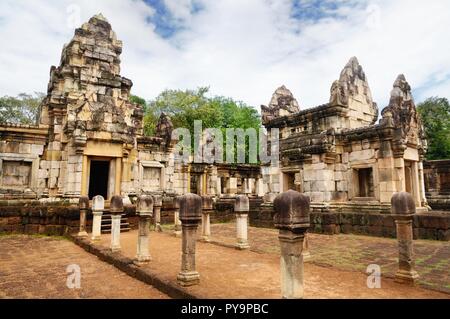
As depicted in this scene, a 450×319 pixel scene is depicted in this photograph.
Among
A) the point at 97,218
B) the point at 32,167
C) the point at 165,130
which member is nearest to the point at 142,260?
the point at 97,218

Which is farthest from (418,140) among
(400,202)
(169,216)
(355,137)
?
(169,216)

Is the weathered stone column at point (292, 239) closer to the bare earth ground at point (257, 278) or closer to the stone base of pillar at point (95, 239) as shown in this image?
the bare earth ground at point (257, 278)

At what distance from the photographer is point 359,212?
1091 cm

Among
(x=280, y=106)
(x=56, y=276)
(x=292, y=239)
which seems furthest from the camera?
(x=280, y=106)

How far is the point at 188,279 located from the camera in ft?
15.3

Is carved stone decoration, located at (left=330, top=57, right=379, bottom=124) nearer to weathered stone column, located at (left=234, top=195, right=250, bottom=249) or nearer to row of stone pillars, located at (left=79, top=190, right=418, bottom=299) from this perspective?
weathered stone column, located at (left=234, top=195, right=250, bottom=249)

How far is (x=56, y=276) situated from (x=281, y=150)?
9.57m

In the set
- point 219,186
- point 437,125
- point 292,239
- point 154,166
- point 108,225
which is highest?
point 437,125

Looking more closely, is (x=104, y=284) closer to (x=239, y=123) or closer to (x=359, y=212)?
(x=359, y=212)

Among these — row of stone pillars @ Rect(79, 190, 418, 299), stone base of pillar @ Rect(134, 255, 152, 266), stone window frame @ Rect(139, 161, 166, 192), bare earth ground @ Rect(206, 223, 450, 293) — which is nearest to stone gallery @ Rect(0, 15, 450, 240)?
stone window frame @ Rect(139, 161, 166, 192)

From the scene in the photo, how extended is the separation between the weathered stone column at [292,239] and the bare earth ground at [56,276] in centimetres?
211

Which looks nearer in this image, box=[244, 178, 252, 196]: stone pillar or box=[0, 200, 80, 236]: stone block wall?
box=[0, 200, 80, 236]: stone block wall

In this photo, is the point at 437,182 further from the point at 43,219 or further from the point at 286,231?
the point at 43,219

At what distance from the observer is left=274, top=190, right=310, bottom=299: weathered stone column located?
349cm
